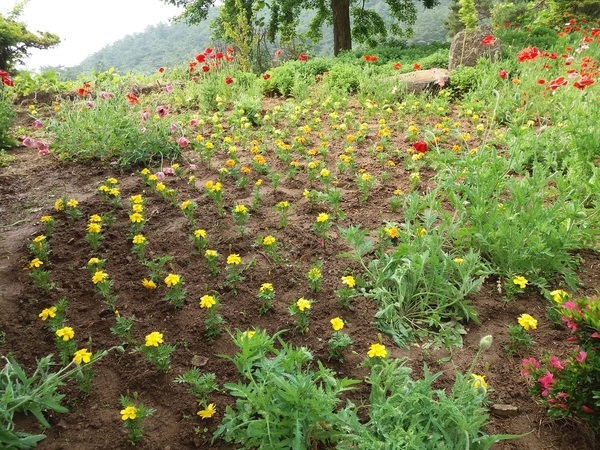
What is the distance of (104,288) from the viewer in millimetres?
2301

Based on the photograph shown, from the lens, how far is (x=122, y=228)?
310 centimetres

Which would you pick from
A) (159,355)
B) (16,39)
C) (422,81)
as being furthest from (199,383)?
(16,39)

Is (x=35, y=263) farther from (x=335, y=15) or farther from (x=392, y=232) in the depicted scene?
(x=335, y=15)

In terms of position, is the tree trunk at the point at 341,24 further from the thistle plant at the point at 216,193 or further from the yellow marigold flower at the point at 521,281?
the yellow marigold flower at the point at 521,281

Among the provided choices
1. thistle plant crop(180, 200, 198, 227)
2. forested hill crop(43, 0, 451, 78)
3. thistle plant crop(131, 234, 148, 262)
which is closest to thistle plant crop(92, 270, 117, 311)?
thistle plant crop(131, 234, 148, 262)

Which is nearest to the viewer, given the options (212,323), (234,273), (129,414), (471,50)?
(129,414)

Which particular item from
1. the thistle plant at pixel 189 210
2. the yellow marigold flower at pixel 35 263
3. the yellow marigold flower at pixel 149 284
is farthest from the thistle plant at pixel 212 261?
the yellow marigold flower at pixel 35 263

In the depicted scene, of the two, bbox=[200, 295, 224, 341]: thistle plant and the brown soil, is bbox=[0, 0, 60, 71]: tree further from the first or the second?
bbox=[200, 295, 224, 341]: thistle plant

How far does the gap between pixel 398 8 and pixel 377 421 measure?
13840mm

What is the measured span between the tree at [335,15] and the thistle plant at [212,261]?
1010 cm

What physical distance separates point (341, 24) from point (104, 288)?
11.5 meters

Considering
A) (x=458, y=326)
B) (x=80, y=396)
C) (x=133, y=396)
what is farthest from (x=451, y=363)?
(x=80, y=396)

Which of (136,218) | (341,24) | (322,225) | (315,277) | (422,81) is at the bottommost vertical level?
(315,277)

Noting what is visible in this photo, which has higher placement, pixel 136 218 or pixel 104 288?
pixel 136 218
